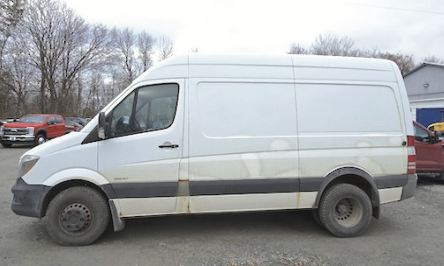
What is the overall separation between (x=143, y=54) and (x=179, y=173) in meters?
55.5

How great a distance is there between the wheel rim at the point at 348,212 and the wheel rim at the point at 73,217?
351cm

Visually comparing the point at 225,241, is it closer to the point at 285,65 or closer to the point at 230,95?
the point at 230,95

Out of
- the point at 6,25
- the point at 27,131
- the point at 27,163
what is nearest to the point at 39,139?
the point at 27,131

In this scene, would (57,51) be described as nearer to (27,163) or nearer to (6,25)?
(6,25)

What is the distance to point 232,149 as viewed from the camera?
4418 millimetres

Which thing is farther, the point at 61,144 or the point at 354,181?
the point at 354,181

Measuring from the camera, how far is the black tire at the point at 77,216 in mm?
4281

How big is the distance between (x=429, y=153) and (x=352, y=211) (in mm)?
4910

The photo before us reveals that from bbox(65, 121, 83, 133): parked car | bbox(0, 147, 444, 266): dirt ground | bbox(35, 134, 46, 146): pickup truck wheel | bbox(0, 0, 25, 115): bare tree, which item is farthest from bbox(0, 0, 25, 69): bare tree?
bbox(0, 147, 444, 266): dirt ground

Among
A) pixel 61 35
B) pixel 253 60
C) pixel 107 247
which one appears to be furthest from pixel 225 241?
pixel 61 35

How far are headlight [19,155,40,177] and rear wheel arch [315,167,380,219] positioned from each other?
383 centimetres

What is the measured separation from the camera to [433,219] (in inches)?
224

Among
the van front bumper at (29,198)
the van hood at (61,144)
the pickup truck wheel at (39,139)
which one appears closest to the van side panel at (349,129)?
the van hood at (61,144)

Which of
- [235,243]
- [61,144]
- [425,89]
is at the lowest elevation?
[235,243]
